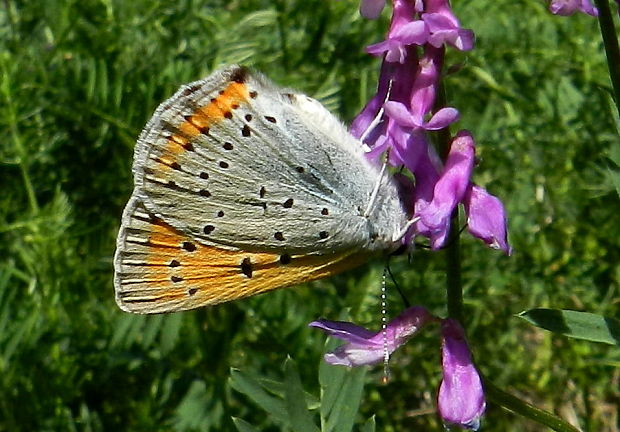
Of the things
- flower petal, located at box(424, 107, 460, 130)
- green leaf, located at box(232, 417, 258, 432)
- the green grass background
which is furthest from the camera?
the green grass background

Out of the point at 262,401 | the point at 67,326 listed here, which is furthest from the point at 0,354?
→ the point at 262,401

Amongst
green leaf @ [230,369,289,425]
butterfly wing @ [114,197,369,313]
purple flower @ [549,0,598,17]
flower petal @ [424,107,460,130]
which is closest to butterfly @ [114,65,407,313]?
butterfly wing @ [114,197,369,313]

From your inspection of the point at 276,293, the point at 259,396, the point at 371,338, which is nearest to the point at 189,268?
the point at 259,396

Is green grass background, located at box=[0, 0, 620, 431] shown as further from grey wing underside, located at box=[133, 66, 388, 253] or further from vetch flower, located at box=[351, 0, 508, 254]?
vetch flower, located at box=[351, 0, 508, 254]

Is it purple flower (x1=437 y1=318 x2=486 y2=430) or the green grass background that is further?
the green grass background

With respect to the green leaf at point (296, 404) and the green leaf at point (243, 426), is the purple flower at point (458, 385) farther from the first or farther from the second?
the green leaf at point (243, 426)

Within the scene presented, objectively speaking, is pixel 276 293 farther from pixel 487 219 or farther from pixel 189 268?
pixel 487 219
